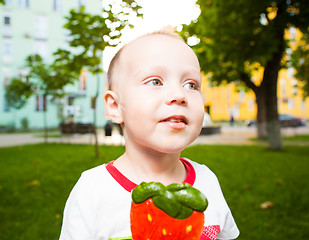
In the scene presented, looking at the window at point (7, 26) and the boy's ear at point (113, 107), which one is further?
the window at point (7, 26)

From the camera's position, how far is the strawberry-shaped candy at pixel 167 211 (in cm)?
71

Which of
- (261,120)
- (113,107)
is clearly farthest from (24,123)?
(113,107)

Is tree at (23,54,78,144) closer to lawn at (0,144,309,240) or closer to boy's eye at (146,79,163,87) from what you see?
lawn at (0,144,309,240)

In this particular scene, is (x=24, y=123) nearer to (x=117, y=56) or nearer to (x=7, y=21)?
(x=7, y=21)

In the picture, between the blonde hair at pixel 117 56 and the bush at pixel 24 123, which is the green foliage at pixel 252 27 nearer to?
the blonde hair at pixel 117 56

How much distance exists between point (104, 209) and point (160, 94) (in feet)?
1.36

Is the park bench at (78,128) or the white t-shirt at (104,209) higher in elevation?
the white t-shirt at (104,209)

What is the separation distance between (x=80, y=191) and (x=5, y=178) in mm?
4867

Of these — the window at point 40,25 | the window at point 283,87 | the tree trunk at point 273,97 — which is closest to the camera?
the tree trunk at point 273,97

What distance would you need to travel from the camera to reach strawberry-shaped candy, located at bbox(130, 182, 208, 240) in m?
0.71

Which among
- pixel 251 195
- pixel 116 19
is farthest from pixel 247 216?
pixel 116 19

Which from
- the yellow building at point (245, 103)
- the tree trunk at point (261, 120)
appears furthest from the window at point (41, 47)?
the tree trunk at point (261, 120)

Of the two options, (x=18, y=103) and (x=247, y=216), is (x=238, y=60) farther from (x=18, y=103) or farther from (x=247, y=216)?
(x=18, y=103)

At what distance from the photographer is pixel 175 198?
71 cm
